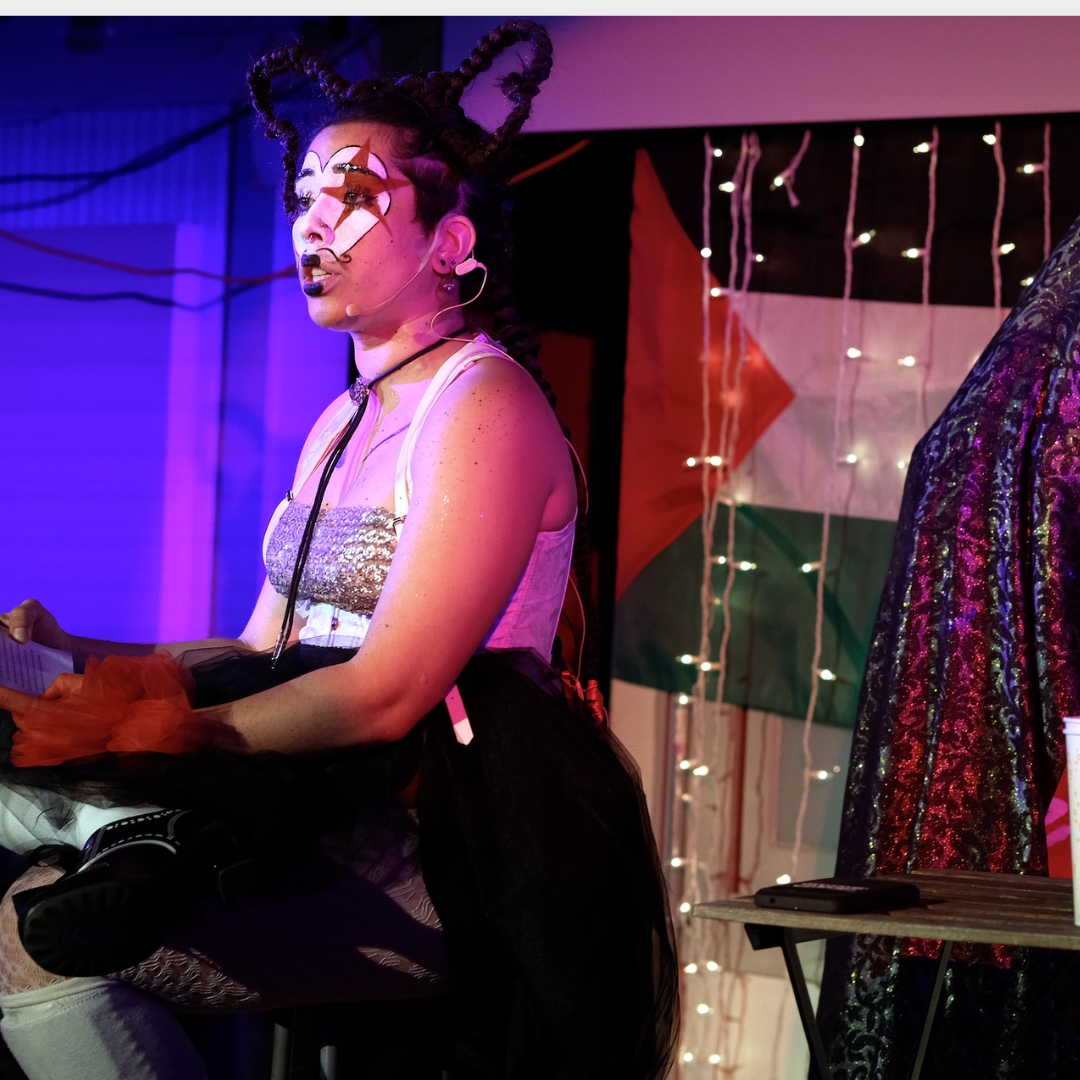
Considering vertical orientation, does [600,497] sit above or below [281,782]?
above

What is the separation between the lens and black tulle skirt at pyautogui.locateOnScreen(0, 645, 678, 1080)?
1071 mm

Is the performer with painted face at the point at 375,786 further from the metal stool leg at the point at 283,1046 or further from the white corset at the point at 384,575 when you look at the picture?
the metal stool leg at the point at 283,1046

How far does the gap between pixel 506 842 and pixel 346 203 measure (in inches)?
30.2

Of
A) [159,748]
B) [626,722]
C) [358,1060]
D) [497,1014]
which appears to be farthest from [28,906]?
[626,722]

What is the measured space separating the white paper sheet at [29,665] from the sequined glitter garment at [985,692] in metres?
1.03

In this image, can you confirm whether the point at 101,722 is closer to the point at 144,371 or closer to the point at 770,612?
the point at 770,612

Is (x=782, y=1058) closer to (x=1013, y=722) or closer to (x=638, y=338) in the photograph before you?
(x=1013, y=722)

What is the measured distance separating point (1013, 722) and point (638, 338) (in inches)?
45.3

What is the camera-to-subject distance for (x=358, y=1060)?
54.6 inches

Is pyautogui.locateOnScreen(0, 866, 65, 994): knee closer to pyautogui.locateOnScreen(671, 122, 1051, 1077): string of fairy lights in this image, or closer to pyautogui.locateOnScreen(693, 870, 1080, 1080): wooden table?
pyautogui.locateOnScreen(693, 870, 1080, 1080): wooden table

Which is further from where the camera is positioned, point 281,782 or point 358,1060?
point 358,1060

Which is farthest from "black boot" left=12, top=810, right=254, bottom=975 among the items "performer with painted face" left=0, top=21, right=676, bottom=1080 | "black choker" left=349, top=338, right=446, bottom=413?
"black choker" left=349, top=338, right=446, bottom=413

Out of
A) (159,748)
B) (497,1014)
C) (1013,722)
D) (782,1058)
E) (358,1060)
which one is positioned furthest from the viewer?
(782,1058)

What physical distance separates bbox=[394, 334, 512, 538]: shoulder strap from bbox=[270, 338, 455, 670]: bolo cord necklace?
0.12m
